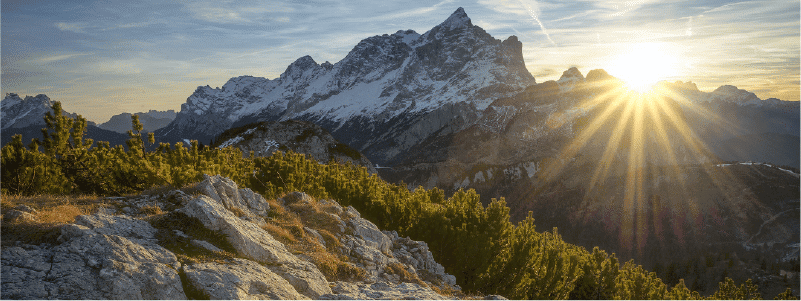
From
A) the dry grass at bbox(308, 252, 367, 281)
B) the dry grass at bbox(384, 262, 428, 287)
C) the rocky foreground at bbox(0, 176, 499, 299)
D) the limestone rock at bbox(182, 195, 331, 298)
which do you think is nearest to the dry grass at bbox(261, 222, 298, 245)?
the rocky foreground at bbox(0, 176, 499, 299)

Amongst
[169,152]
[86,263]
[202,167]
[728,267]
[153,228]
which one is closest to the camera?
[86,263]

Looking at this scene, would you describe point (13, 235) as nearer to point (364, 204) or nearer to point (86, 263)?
point (86, 263)

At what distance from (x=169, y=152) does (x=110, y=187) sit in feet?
13.4

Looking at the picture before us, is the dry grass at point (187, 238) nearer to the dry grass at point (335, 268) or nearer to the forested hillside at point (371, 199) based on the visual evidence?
the dry grass at point (335, 268)

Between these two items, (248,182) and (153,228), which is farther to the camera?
(248,182)

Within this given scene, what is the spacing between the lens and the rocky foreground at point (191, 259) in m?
9.84

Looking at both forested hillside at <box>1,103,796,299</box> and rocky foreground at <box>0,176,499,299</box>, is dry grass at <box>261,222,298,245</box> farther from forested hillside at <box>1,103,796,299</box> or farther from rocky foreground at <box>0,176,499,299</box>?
forested hillside at <box>1,103,796,299</box>

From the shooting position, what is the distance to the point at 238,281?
1131cm

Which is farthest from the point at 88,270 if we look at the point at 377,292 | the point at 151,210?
the point at 377,292

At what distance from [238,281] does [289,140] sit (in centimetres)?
11786

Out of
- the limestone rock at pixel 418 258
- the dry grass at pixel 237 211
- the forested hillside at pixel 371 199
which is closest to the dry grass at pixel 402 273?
the limestone rock at pixel 418 258

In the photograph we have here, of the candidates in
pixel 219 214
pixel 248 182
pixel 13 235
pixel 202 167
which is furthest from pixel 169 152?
pixel 13 235

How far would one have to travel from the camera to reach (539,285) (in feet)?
87.0

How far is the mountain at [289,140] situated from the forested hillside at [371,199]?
275ft
